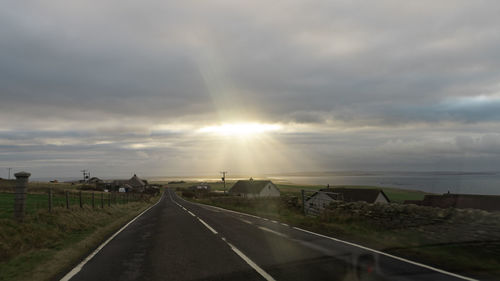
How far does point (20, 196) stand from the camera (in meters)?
13.7

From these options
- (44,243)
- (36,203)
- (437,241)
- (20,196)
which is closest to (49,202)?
(20,196)

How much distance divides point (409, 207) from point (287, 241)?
16.8ft

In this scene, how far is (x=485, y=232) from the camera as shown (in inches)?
366

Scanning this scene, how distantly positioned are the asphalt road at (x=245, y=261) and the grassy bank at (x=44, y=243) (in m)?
0.85

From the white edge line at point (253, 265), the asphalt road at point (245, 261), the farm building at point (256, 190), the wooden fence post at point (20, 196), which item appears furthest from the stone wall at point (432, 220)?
the farm building at point (256, 190)

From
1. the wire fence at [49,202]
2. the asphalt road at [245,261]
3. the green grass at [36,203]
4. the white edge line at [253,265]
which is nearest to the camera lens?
the white edge line at [253,265]

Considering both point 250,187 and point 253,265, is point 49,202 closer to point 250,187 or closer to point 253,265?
point 253,265

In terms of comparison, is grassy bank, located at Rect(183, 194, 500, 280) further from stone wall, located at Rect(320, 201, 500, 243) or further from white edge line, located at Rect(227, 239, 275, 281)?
white edge line, located at Rect(227, 239, 275, 281)

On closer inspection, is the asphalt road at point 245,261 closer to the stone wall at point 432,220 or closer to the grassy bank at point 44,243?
the grassy bank at point 44,243

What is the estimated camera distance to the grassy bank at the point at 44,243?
826 cm

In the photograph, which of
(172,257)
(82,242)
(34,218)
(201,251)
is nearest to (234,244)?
(201,251)

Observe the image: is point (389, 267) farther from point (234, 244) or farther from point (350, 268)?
point (234, 244)

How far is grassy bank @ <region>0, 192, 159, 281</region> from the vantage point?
8258mm

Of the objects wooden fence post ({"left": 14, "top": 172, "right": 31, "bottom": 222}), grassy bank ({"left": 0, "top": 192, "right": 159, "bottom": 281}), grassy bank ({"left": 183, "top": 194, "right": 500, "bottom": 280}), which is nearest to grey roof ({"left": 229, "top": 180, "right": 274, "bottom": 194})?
grassy bank ({"left": 0, "top": 192, "right": 159, "bottom": 281})
